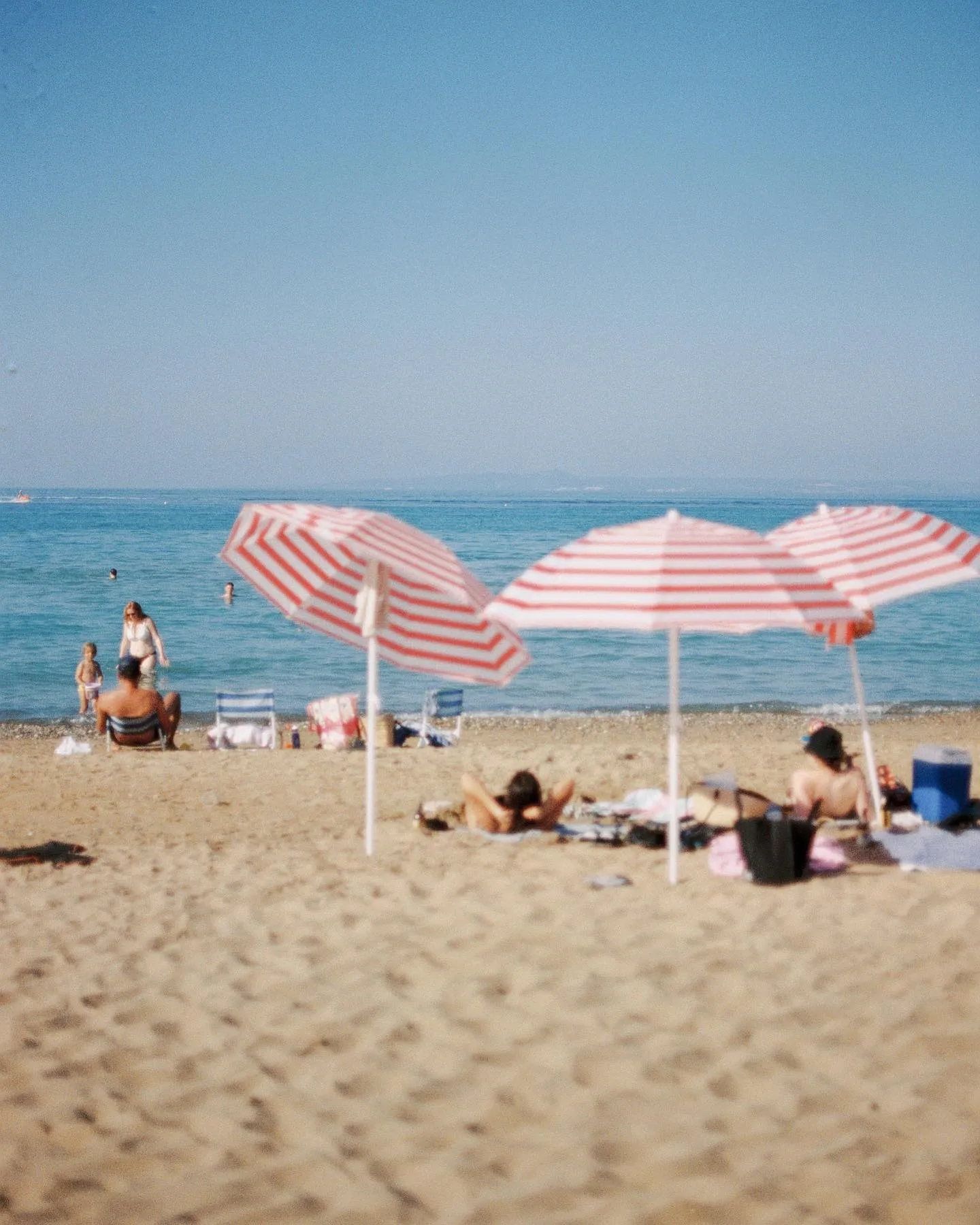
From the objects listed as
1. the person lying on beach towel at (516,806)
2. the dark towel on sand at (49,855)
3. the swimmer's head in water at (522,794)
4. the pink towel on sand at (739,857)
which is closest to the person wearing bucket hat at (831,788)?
the pink towel on sand at (739,857)

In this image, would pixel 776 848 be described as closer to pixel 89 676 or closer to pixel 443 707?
pixel 443 707

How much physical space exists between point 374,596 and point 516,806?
66.1 inches

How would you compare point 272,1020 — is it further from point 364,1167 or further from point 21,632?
Answer: point 21,632

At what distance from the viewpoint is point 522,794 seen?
7.07 metres

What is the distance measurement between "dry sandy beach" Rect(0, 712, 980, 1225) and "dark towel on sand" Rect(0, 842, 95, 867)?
9.7 inches

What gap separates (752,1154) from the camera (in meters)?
3.31

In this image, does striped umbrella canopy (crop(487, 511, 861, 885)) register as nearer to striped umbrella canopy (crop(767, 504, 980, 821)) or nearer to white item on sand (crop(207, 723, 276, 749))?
striped umbrella canopy (crop(767, 504, 980, 821))

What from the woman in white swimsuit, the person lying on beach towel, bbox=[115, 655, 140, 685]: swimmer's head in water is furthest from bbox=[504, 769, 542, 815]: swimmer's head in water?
the woman in white swimsuit

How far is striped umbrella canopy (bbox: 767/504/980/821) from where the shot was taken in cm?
611

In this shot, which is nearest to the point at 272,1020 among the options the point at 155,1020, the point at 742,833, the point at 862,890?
the point at 155,1020

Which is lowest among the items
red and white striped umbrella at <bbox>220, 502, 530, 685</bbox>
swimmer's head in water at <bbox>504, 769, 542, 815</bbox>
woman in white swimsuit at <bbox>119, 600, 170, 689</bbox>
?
swimmer's head in water at <bbox>504, 769, 542, 815</bbox>

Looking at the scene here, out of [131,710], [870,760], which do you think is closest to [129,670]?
[131,710]

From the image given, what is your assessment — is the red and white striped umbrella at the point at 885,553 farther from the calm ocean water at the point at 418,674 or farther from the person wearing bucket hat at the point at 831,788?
the calm ocean water at the point at 418,674

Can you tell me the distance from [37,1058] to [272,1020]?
83cm
